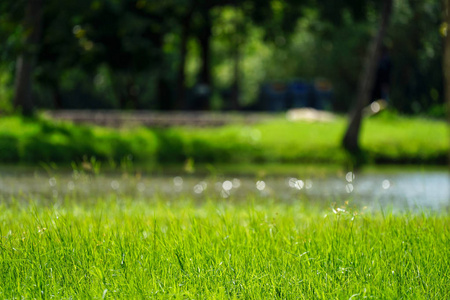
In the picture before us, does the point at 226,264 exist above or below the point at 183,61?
below

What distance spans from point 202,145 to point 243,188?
22.2 feet

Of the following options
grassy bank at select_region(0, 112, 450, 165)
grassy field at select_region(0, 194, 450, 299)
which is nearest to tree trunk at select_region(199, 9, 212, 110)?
grassy bank at select_region(0, 112, 450, 165)

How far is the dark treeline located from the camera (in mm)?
23125

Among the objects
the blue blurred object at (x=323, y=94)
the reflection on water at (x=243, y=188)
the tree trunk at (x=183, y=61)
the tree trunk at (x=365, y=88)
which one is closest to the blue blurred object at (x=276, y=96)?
the blue blurred object at (x=323, y=94)

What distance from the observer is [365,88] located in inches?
807

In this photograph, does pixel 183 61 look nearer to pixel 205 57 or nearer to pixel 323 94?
pixel 205 57

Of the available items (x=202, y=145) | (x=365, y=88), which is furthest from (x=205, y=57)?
(x=365, y=88)

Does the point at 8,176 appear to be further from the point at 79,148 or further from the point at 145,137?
the point at 145,137

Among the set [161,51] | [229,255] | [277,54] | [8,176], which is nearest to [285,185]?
[8,176]

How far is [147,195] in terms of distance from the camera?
42.7 ft

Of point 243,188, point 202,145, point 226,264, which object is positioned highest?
point 226,264

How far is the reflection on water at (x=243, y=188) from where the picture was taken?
1251 centimetres

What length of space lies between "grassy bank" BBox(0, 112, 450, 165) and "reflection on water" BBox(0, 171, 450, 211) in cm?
308

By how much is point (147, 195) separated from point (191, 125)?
11.6m
